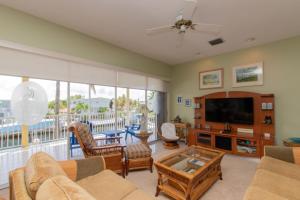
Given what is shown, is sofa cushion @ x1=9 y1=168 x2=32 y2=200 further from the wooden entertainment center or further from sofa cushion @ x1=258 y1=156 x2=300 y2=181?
the wooden entertainment center

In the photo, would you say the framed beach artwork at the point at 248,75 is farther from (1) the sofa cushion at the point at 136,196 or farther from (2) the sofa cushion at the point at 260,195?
(1) the sofa cushion at the point at 136,196

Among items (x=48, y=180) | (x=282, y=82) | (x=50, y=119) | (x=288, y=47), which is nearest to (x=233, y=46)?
(x=288, y=47)

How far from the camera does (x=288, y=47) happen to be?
11.4 feet

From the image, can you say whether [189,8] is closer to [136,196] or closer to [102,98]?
[136,196]

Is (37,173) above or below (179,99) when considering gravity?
below

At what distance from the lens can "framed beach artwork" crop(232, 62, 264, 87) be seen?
3.83 meters

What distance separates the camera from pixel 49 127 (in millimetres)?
4082

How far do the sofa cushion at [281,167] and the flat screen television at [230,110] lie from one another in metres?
1.81

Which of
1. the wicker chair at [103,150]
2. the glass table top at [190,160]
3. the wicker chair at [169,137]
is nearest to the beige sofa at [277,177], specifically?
the glass table top at [190,160]

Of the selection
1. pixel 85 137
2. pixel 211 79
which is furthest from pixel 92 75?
pixel 211 79

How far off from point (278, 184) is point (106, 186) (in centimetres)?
188

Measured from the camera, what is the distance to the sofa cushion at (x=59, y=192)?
83cm

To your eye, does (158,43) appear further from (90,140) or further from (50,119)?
(50,119)

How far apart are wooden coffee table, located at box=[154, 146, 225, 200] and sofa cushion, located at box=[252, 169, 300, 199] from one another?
0.63 meters
